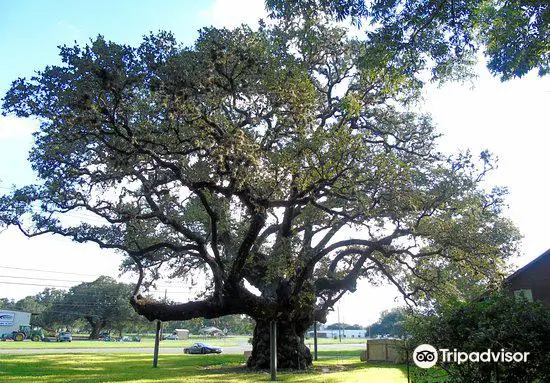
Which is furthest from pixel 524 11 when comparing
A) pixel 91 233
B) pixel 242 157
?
pixel 91 233

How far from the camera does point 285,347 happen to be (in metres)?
19.9

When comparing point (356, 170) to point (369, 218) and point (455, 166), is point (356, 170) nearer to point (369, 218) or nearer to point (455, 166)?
point (369, 218)

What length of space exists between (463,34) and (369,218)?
848 centimetres

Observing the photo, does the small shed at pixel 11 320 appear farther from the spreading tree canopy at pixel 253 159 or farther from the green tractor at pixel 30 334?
the spreading tree canopy at pixel 253 159

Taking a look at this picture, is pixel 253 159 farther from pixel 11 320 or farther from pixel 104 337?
pixel 104 337

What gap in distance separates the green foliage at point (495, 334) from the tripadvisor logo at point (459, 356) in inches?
2.8

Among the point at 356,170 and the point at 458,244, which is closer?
the point at 356,170

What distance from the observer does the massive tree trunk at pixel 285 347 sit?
65.1 ft

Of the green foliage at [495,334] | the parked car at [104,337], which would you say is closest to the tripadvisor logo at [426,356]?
the green foliage at [495,334]

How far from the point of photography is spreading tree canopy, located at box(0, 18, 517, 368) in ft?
36.9

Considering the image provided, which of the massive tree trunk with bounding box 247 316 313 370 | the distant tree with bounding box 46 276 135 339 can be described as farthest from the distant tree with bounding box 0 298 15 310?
the massive tree trunk with bounding box 247 316 313 370

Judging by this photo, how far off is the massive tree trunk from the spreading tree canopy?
69 millimetres

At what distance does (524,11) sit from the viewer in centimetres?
799

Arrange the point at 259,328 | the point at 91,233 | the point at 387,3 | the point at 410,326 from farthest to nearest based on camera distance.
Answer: the point at 259,328, the point at 91,233, the point at 410,326, the point at 387,3
